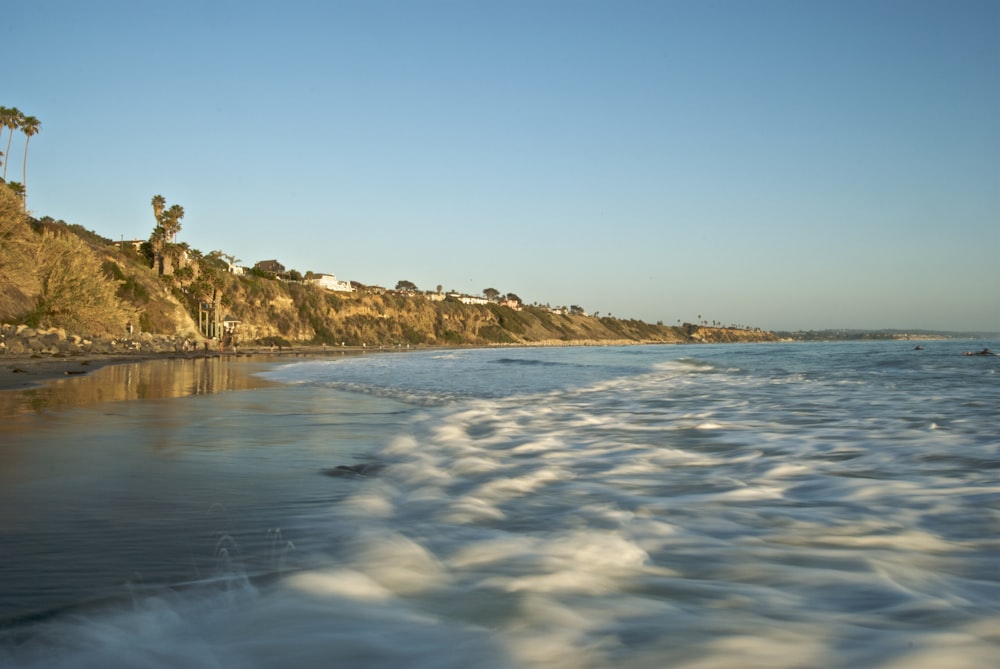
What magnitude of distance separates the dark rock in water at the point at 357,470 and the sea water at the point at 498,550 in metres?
0.04

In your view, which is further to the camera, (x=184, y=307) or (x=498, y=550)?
(x=184, y=307)

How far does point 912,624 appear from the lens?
9.03ft

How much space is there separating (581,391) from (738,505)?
11.5m

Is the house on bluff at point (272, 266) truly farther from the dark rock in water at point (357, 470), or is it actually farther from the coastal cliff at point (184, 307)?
the dark rock in water at point (357, 470)

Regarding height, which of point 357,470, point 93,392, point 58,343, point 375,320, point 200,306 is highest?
point 200,306

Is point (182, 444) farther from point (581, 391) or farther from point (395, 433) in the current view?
point (581, 391)

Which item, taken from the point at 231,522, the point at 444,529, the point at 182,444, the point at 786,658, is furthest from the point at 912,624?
the point at 182,444

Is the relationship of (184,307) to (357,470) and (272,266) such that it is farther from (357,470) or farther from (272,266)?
(272,266)

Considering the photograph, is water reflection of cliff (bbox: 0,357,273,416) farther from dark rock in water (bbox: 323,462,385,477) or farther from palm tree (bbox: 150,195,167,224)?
palm tree (bbox: 150,195,167,224)

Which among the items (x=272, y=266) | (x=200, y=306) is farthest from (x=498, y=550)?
(x=272, y=266)

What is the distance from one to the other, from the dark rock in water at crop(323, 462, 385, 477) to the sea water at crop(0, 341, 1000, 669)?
0.14 feet

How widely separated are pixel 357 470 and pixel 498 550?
8.49 ft

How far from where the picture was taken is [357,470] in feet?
19.8

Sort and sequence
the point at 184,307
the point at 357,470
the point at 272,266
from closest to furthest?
1. the point at 357,470
2. the point at 184,307
3. the point at 272,266
